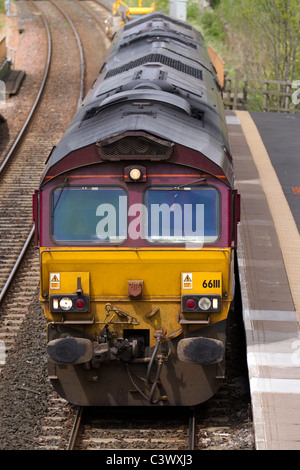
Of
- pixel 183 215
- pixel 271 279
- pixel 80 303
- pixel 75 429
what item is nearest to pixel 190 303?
pixel 183 215

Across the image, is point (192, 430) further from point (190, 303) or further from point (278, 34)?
point (278, 34)

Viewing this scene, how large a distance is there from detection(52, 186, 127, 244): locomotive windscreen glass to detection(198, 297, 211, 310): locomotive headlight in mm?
1068

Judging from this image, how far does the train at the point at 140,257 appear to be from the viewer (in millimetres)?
8680

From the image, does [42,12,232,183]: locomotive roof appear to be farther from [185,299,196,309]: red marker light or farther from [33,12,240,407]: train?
[185,299,196,309]: red marker light

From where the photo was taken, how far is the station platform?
846 cm

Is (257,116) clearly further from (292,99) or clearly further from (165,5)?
(165,5)

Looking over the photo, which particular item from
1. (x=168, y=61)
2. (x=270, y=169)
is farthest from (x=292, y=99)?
(x=168, y=61)

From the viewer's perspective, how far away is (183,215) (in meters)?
8.77

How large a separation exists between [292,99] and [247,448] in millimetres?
20438

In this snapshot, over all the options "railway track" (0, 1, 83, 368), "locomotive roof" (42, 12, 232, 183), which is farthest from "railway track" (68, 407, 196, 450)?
"locomotive roof" (42, 12, 232, 183)

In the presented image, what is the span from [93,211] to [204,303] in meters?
1.55

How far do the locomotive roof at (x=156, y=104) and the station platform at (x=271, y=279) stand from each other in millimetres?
2239

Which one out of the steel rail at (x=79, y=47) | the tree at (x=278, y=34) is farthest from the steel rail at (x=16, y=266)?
the tree at (x=278, y=34)

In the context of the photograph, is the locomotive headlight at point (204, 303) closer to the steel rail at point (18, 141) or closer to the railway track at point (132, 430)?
the railway track at point (132, 430)
